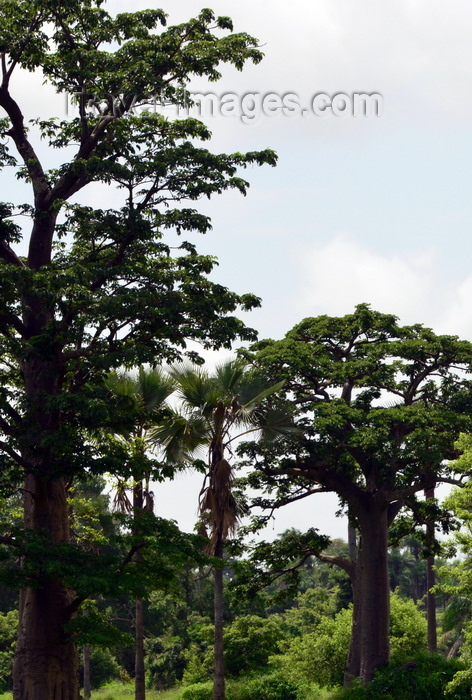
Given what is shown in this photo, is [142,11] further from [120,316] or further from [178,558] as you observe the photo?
[178,558]

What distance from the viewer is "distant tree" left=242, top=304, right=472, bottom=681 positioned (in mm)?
28547

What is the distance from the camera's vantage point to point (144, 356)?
18.7m

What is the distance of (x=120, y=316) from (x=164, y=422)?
16.5ft

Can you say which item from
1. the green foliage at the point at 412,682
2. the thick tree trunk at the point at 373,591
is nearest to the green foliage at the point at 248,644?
the thick tree trunk at the point at 373,591

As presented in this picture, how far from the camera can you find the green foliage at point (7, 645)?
151 ft

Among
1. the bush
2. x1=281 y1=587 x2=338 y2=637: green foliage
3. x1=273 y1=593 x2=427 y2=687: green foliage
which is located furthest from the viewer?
x1=281 y1=587 x2=338 y2=637: green foliage

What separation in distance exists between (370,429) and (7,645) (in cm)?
3198

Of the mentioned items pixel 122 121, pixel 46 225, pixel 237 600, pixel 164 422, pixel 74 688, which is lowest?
pixel 74 688

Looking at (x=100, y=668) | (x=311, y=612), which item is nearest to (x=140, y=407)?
(x=100, y=668)

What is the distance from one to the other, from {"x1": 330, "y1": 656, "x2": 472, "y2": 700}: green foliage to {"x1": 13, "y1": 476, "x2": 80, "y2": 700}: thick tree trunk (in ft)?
39.2

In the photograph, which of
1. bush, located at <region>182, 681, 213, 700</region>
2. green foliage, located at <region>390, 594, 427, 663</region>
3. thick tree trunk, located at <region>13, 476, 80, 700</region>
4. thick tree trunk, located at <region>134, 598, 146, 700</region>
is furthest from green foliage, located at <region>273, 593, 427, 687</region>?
thick tree trunk, located at <region>13, 476, 80, 700</region>

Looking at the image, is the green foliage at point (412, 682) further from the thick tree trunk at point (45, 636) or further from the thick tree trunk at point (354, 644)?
the thick tree trunk at point (45, 636)

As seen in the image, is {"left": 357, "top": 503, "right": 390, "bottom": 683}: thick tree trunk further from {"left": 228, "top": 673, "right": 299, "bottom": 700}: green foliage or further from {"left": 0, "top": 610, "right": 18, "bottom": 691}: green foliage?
{"left": 0, "top": 610, "right": 18, "bottom": 691}: green foliage

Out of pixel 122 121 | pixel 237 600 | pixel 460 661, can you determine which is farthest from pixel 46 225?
pixel 460 661
